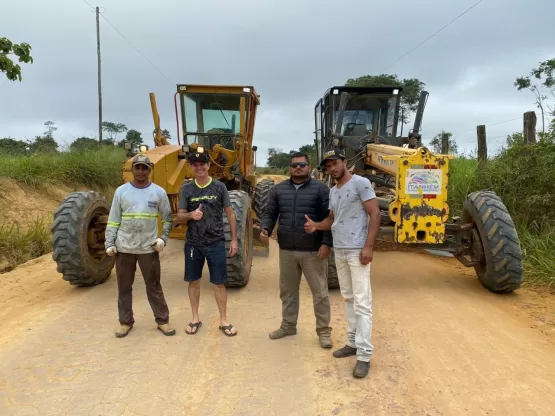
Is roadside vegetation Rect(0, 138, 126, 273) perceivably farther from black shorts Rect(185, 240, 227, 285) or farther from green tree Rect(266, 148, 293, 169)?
green tree Rect(266, 148, 293, 169)

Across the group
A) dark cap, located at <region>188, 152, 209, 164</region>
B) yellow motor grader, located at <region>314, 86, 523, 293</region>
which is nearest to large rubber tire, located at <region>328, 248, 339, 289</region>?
yellow motor grader, located at <region>314, 86, 523, 293</region>

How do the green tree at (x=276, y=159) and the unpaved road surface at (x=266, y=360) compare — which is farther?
the green tree at (x=276, y=159)

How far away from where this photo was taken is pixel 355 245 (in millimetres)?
3543

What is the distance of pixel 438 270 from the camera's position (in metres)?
6.64

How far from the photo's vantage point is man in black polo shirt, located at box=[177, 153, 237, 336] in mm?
4207

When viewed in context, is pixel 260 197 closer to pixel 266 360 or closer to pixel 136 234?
pixel 136 234

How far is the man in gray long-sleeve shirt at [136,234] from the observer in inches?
163

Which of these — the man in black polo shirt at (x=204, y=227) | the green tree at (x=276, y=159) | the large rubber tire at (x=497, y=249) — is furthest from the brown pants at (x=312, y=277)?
the green tree at (x=276, y=159)

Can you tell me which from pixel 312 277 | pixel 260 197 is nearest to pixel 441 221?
pixel 312 277

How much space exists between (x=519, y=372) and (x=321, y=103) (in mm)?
6908

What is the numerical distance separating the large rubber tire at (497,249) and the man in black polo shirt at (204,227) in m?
3.09

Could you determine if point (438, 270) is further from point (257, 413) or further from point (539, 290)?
point (257, 413)

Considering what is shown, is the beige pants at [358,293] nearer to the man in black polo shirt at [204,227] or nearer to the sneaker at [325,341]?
the sneaker at [325,341]

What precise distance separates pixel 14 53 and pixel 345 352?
547 centimetres
